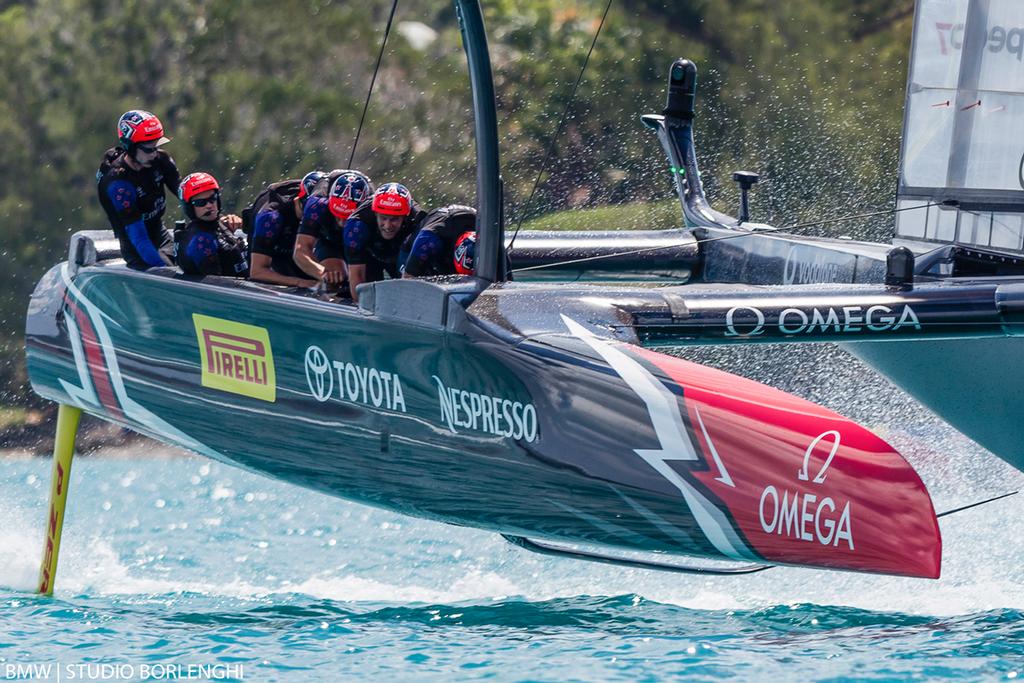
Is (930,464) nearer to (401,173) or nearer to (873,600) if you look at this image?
(873,600)

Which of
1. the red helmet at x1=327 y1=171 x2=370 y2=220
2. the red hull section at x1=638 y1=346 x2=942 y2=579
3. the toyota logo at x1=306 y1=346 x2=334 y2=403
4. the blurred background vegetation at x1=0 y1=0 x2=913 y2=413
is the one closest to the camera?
the red hull section at x1=638 y1=346 x2=942 y2=579

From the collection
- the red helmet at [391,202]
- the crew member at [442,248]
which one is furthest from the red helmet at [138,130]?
the crew member at [442,248]

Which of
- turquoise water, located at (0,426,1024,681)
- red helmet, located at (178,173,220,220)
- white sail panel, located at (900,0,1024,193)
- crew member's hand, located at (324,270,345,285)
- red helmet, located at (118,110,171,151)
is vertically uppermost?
white sail panel, located at (900,0,1024,193)

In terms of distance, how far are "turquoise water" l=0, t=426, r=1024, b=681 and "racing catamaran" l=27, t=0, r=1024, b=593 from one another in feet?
0.97

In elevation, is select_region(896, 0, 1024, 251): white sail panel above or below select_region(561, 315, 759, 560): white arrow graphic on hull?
above

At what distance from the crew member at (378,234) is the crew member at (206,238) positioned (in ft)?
1.64

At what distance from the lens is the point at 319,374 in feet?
14.6

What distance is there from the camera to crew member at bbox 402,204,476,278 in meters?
4.69

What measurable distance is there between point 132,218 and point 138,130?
13.3 inches

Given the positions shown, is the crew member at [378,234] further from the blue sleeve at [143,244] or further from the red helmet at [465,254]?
the blue sleeve at [143,244]

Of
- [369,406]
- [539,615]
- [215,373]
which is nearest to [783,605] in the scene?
[539,615]

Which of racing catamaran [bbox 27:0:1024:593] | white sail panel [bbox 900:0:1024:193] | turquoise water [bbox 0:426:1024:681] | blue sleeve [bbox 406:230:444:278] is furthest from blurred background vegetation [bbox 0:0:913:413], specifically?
blue sleeve [bbox 406:230:444:278]

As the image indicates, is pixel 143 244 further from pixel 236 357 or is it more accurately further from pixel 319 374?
pixel 319 374

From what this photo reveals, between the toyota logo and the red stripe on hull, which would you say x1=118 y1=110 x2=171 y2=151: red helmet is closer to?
the red stripe on hull
